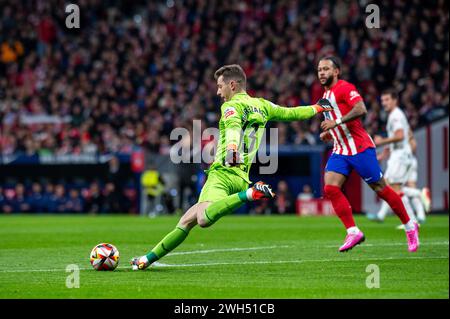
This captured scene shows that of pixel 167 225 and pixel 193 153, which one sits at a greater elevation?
pixel 193 153

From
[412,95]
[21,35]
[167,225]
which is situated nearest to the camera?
[167,225]

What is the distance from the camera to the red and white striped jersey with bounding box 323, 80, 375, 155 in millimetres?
10651

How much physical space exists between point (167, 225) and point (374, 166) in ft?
28.0

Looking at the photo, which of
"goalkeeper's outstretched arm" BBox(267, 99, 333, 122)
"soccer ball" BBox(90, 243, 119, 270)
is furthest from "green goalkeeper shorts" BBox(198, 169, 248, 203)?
"soccer ball" BBox(90, 243, 119, 270)

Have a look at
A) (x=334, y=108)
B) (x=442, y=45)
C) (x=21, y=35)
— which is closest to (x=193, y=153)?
(x=442, y=45)

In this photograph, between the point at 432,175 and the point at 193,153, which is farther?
the point at 193,153

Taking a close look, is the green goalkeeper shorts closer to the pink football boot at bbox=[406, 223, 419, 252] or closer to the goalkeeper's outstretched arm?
the goalkeeper's outstretched arm

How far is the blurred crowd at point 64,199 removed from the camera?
25328 millimetres

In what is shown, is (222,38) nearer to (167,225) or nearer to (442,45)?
(442,45)

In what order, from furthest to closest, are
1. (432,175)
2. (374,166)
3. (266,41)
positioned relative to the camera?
(266,41)
(432,175)
(374,166)

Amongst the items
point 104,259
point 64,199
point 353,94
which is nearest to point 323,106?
point 353,94

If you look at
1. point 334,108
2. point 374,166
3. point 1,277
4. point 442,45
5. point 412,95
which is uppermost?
point 442,45

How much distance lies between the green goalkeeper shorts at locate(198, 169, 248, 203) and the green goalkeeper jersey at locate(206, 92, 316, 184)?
0.05 m

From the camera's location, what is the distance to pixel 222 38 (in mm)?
28828
